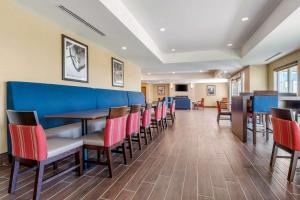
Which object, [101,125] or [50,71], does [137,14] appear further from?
[101,125]

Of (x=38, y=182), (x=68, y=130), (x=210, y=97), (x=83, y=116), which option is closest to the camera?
(x=38, y=182)

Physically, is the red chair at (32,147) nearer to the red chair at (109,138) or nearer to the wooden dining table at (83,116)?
the red chair at (109,138)

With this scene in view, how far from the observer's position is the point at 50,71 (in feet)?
11.0

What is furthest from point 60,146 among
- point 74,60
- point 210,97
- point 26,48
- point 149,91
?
point 210,97

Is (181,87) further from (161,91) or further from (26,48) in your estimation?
(26,48)

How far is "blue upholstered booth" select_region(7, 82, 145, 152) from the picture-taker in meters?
2.52

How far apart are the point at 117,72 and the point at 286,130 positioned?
198 inches

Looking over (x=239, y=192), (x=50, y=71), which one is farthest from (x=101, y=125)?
(x=239, y=192)

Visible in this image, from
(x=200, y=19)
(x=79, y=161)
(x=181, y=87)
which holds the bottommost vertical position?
(x=79, y=161)

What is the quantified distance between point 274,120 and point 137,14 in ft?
10.5

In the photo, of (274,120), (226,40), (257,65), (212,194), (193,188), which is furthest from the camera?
(257,65)

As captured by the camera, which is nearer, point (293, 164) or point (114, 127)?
point (293, 164)

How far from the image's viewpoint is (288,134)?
2074 millimetres

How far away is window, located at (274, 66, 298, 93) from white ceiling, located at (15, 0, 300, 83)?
3.87ft
